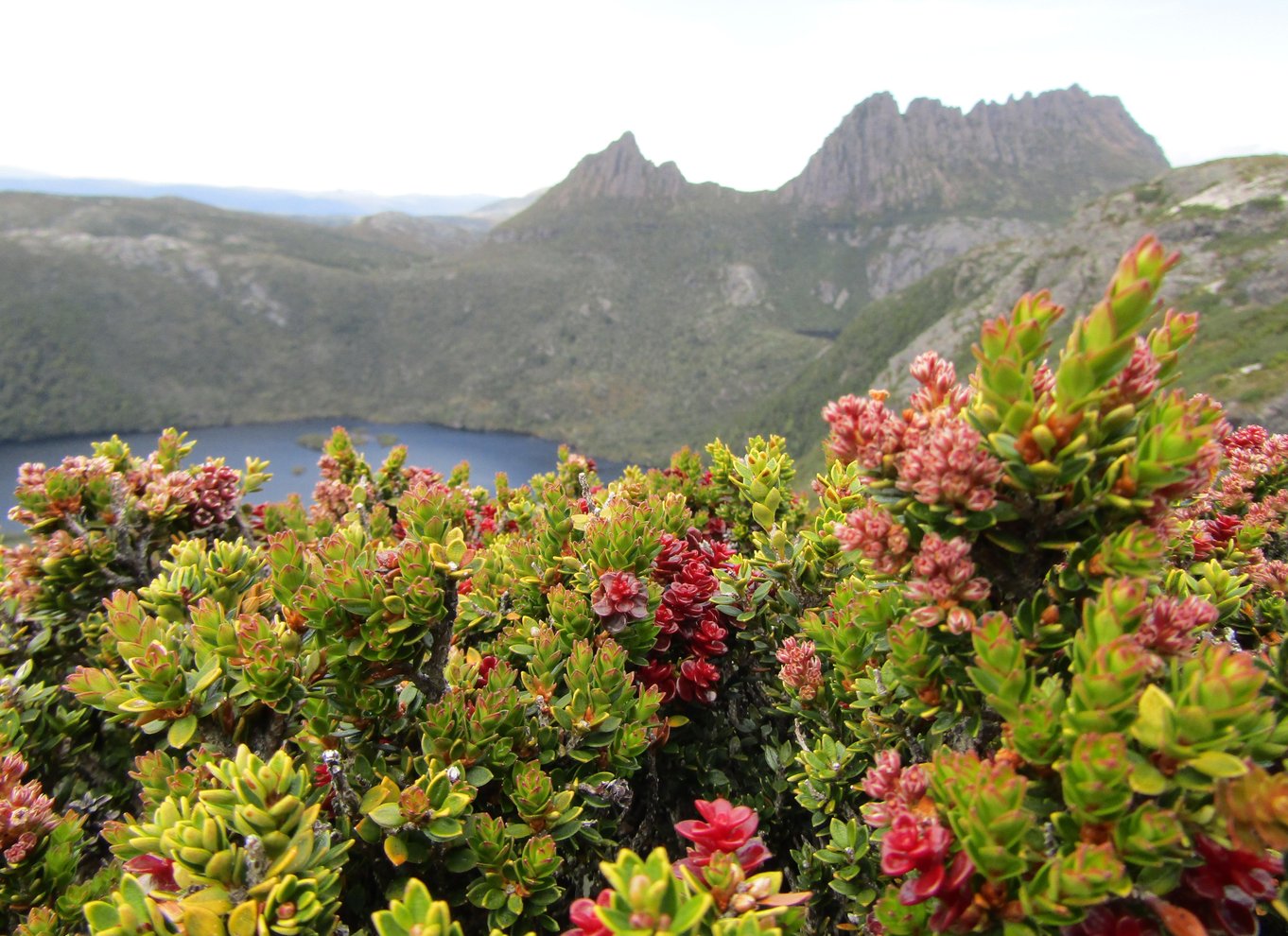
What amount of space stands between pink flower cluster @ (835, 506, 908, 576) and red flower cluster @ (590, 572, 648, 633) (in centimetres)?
115

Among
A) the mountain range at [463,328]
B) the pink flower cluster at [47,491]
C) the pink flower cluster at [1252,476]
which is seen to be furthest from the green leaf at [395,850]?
the mountain range at [463,328]

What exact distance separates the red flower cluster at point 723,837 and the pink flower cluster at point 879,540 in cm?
86

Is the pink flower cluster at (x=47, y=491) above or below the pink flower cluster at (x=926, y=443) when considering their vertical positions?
below

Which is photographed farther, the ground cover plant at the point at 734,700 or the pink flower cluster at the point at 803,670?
the pink flower cluster at the point at 803,670

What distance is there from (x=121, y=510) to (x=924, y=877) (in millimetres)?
5008

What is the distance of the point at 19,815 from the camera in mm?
2545

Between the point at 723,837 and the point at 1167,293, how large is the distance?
119 metres

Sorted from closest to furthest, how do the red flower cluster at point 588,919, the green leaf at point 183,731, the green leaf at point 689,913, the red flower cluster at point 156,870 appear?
the green leaf at point 689,913, the red flower cluster at point 588,919, the red flower cluster at point 156,870, the green leaf at point 183,731

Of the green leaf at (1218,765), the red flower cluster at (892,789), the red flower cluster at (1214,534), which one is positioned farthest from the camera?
the red flower cluster at (1214,534)

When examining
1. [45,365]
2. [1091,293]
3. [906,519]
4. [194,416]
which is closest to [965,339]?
[1091,293]

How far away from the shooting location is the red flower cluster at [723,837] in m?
1.89

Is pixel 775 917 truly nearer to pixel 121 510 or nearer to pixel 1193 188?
pixel 121 510

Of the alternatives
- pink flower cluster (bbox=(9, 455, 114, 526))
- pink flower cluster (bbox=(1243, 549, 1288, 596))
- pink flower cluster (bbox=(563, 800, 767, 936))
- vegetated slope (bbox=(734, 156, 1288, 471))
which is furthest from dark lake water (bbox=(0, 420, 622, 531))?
pink flower cluster (bbox=(563, 800, 767, 936))

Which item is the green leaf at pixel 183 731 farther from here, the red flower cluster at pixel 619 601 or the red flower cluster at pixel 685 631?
the red flower cluster at pixel 685 631
